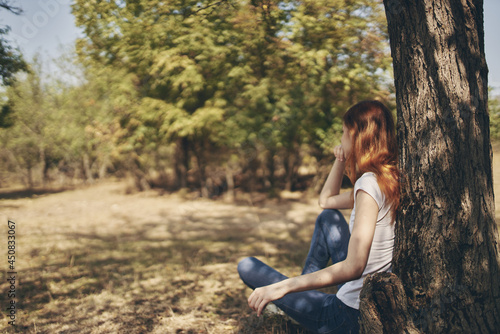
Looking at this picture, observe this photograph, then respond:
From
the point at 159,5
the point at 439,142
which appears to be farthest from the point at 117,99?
the point at 439,142

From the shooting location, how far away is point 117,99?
35.3 feet

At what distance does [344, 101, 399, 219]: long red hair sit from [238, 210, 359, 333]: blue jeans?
0.57m

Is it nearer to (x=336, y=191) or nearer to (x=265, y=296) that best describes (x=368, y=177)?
(x=265, y=296)

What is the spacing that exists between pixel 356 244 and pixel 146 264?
392 centimetres

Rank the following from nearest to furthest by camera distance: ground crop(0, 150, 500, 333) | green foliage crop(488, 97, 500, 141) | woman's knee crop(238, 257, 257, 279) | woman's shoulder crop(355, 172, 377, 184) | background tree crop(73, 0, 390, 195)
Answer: woman's shoulder crop(355, 172, 377, 184)
woman's knee crop(238, 257, 257, 279)
ground crop(0, 150, 500, 333)
green foliage crop(488, 97, 500, 141)
background tree crop(73, 0, 390, 195)

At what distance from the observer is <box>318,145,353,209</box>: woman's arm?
2.45 m

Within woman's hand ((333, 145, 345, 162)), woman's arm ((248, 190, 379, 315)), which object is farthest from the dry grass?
woman's hand ((333, 145, 345, 162))

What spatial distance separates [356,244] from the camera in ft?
5.35

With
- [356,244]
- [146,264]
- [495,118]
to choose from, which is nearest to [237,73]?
[146,264]

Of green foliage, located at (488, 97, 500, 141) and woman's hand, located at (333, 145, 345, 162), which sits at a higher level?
green foliage, located at (488, 97, 500, 141)

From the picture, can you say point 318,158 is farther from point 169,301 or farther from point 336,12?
point 169,301

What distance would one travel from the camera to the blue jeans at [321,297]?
1967mm

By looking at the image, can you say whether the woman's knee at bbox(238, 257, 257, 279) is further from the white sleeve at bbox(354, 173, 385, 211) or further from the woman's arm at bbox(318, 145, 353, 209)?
the white sleeve at bbox(354, 173, 385, 211)

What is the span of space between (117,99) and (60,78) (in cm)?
664
